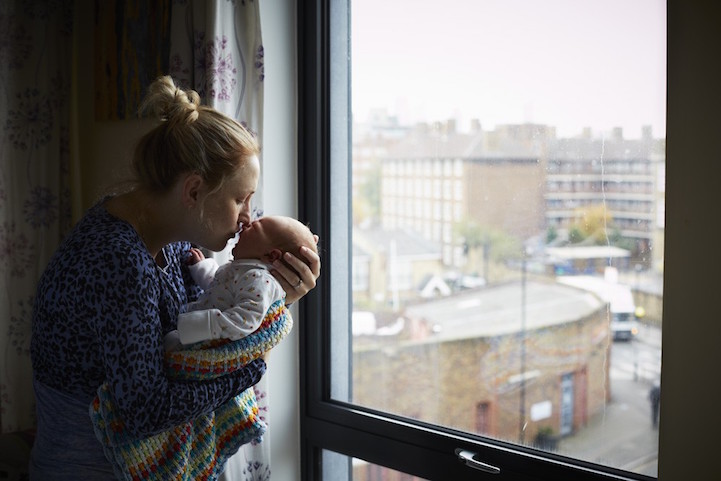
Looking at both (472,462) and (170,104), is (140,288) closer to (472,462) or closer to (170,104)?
(170,104)

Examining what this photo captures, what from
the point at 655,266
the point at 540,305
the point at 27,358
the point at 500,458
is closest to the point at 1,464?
the point at 27,358

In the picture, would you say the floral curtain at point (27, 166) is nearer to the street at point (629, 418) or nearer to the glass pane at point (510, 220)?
the glass pane at point (510, 220)

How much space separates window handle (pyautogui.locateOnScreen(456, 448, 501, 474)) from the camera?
171cm

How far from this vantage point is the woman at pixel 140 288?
1335 mm

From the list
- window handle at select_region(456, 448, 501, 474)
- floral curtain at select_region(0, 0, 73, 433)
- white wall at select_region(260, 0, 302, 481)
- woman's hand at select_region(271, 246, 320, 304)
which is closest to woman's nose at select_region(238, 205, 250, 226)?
woman's hand at select_region(271, 246, 320, 304)

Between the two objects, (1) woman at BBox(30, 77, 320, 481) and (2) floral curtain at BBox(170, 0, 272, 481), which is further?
(2) floral curtain at BBox(170, 0, 272, 481)

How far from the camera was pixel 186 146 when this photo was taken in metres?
1.43

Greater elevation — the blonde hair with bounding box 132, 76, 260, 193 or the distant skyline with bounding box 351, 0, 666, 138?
the distant skyline with bounding box 351, 0, 666, 138

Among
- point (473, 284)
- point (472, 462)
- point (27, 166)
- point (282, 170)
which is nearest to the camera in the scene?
point (472, 462)

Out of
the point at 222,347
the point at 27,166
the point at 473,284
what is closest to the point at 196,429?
the point at 222,347

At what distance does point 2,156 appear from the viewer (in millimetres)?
2293

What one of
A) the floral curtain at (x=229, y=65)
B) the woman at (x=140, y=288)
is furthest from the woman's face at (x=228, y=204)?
the floral curtain at (x=229, y=65)

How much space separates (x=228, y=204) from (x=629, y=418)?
102 centimetres

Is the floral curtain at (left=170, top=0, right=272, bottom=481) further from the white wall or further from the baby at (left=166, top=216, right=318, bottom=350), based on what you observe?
the baby at (left=166, top=216, right=318, bottom=350)
